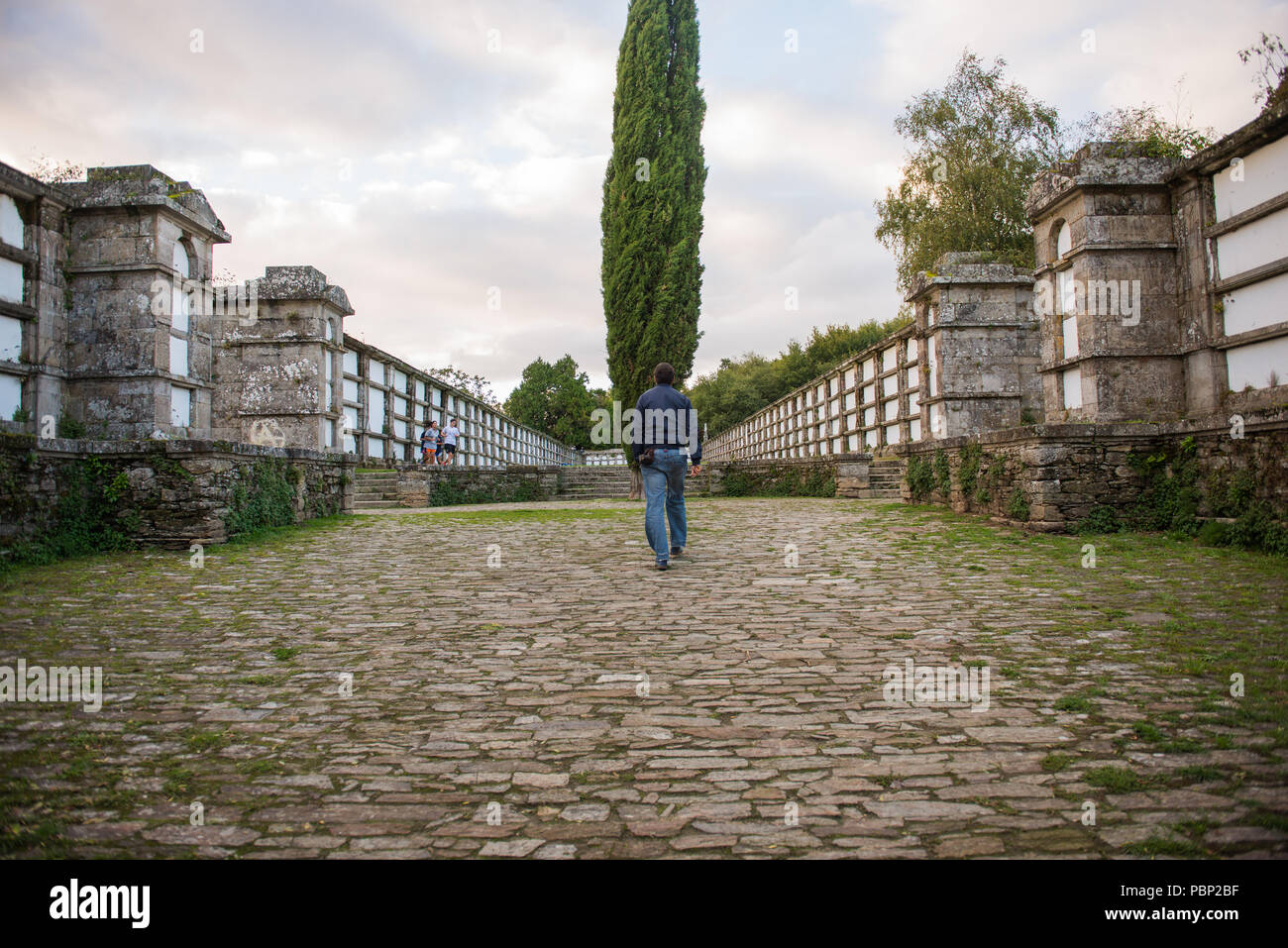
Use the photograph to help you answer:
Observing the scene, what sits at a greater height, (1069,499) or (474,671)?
(1069,499)

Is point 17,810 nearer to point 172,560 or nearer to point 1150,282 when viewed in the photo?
point 172,560

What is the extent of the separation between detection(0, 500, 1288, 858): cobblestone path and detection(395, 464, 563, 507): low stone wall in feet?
29.9

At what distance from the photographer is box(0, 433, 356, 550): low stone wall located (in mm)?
6852

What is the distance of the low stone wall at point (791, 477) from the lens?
1530 centimetres

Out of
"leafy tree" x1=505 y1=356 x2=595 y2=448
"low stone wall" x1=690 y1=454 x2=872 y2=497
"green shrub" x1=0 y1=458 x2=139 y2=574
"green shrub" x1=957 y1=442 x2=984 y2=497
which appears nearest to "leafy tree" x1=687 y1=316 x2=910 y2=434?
"leafy tree" x1=505 y1=356 x2=595 y2=448

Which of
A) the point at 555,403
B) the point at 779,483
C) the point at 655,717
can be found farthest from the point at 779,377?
the point at 655,717

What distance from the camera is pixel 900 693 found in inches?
141

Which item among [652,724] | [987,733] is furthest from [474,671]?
[987,733]

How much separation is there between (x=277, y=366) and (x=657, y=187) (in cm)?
890

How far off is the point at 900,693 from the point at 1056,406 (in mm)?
7738

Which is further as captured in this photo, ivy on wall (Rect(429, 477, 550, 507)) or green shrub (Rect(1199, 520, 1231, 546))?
ivy on wall (Rect(429, 477, 550, 507))

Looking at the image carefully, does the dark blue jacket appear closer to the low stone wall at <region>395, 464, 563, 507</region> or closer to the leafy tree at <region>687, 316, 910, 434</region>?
the low stone wall at <region>395, 464, 563, 507</region>

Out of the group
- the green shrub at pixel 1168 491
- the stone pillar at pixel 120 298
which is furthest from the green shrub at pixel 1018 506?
the stone pillar at pixel 120 298

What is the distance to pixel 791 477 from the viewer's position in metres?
17.7
